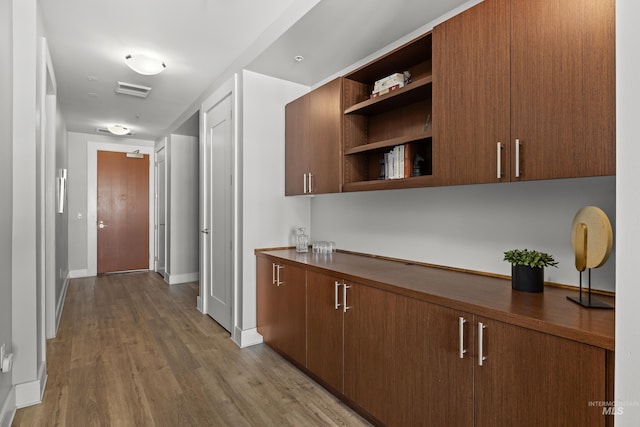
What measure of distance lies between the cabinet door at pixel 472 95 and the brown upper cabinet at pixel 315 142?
0.89 meters

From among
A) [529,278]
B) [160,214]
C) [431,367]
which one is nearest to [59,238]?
[160,214]

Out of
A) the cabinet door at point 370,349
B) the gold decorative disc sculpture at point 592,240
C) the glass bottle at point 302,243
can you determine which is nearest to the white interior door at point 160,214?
the glass bottle at point 302,243

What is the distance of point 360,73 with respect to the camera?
2.50 meters

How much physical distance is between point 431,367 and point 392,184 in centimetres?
108

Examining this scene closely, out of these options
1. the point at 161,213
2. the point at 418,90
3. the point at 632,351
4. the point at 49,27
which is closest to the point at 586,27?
the point at 418,90

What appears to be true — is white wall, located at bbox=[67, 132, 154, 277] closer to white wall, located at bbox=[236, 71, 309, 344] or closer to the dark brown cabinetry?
white wall, located at bbox=[236, 71, 309, 344]

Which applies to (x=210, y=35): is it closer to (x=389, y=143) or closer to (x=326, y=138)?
(x=326, y=138)

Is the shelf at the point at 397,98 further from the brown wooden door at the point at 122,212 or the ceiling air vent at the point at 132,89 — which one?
the brown wooden door at the point at 122,212

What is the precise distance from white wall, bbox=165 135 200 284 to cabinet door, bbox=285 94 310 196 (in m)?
3.01

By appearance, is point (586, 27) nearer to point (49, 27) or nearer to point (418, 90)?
point (418, 90)

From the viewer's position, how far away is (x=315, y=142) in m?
2.84

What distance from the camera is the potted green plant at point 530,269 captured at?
1.56m

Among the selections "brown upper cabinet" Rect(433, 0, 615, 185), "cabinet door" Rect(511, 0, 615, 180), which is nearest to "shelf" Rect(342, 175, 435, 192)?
"brown upper cabinet" Rect(433, 0, 615, 185)

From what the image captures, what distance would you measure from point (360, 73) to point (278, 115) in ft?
3.42
